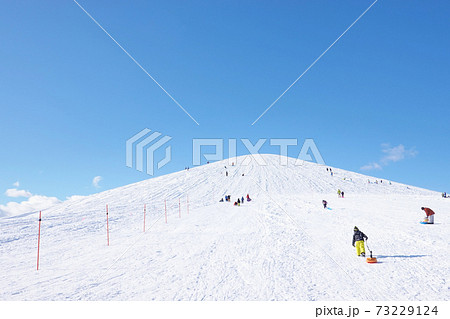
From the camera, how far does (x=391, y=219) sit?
68.0 ft

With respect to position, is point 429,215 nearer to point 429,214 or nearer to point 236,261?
point 429,214

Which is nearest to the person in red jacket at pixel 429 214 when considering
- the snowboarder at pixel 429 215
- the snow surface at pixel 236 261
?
the snowboarder at pixel 429 215

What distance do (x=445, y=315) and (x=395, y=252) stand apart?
576cm

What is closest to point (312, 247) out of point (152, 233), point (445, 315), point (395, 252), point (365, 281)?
point (395, 252)

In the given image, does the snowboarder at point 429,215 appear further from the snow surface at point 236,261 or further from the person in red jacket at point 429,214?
the snow surface at point 236,261

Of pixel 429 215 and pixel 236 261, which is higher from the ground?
pixel 429 215

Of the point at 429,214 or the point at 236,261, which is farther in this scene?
the point at 429,214

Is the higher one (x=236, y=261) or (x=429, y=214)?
(x=429, y=214)

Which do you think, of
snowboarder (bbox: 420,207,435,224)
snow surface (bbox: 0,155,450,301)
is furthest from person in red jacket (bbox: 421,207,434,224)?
snow surface (bbox: 0,155,450,301)

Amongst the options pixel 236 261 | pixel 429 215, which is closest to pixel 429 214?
pixel 429 215

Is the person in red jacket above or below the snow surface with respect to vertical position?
above

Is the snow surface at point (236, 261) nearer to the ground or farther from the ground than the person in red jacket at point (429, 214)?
nearer to the ground

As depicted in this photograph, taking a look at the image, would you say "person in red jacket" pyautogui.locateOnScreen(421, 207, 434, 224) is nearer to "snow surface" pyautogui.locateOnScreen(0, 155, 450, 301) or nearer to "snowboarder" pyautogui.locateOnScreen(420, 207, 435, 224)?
"snowboarder" pyautogui.locateOnScreen(420, 207, 435, 224)

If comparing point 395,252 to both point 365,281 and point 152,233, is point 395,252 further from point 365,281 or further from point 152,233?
point 152,233
